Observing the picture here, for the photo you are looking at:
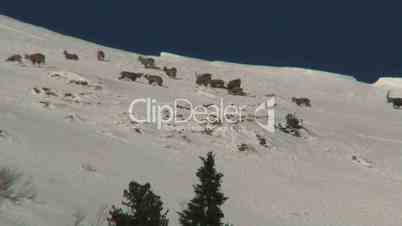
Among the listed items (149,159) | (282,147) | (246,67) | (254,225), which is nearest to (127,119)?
(149,159)

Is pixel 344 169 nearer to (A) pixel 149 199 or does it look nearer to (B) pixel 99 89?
(B) pixel 99 89

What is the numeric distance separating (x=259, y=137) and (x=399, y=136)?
10.0m

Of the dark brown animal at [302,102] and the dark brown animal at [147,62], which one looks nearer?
the dark brown animal at [302,102]

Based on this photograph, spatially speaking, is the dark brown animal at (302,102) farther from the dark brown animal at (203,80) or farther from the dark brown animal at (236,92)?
the dark brown animal at (203,80)

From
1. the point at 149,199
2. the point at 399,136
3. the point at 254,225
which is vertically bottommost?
the point at 149,199

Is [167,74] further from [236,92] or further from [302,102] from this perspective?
[302,102]

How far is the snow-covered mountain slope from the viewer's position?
1498 centimetres

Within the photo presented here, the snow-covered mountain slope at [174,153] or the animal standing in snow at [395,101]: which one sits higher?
the animal standing in snow at [395,101]

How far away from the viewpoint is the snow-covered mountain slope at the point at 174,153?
15.0m

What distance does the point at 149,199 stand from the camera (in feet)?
26.5

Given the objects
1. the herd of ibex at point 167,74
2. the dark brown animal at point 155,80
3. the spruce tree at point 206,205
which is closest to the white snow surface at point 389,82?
the herd of ibex at point 167,74

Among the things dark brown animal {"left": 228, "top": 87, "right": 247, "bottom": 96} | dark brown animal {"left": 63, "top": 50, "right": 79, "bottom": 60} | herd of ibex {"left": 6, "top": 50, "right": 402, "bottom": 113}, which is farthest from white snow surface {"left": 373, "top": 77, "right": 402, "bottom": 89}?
dark brown animal {"left": 63, "top": 50, "right": 79, "bottom": 60}

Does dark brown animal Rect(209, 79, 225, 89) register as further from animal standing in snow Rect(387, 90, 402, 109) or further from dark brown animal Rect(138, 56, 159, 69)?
animal standing in snow Rect(387, 90, 402, 109)

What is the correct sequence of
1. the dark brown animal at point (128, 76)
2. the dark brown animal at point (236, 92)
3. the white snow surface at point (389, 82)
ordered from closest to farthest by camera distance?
the dark brown animal at point (128, 76), the dark brown animal at point (236, 92), the white snow surface at point (389, 82)
